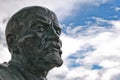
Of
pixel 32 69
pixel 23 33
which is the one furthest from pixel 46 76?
pixel 23 33

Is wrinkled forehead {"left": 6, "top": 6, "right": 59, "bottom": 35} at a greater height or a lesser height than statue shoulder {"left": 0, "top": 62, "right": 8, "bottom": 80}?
greater

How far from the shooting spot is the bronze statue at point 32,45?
1097 centimetres

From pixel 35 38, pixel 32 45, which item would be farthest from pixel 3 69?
pixel 35 38

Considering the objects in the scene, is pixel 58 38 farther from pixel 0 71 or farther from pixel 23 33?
pixel 0 71

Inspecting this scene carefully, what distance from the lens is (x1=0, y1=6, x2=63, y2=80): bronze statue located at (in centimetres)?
1097

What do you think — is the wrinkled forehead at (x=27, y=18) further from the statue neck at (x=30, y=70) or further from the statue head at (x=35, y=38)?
the statue neck at (x=30, y=70)

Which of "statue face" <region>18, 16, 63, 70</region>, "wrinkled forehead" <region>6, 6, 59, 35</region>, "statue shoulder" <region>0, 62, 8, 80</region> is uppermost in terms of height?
"wrinkled forehead" <region>6, 6, 59, 35</region>

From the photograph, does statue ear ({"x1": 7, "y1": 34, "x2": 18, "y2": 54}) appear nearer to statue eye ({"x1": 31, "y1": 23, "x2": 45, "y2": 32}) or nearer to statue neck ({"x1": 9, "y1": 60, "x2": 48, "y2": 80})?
statue neck ({"x1": 9, "y1": 60, "x2": 48, "y2": 80})

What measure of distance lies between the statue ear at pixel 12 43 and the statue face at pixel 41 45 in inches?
6.5

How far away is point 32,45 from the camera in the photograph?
11.0 m

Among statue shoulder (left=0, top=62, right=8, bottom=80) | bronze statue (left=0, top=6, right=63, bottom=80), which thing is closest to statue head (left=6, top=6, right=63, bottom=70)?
bronze statue (left=0, top=6, right=63, bottom=80)

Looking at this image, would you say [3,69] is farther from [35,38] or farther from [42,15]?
[42,15]

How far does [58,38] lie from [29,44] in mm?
672

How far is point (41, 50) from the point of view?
10992 millimetres
